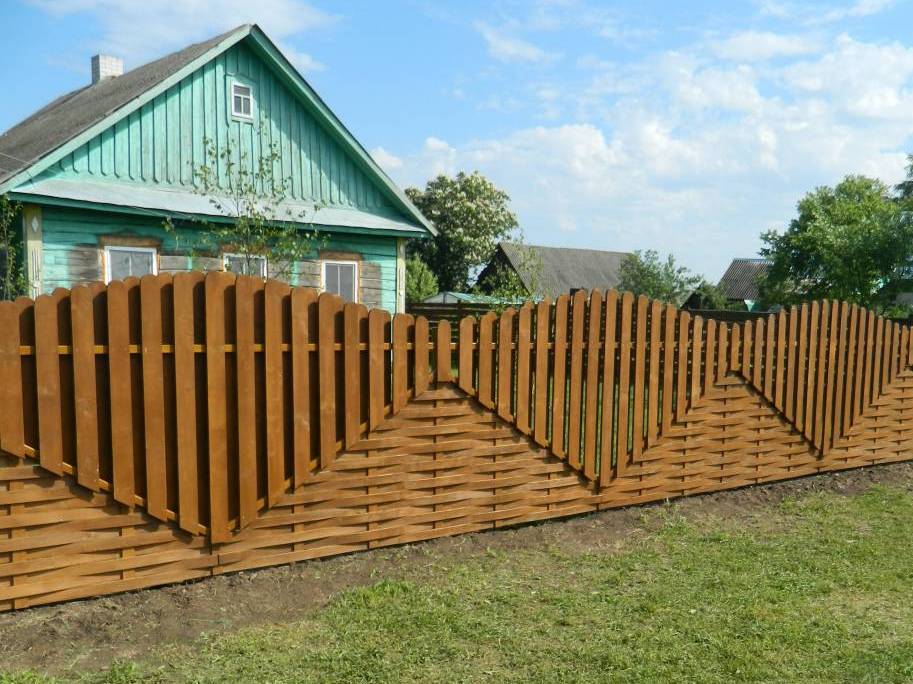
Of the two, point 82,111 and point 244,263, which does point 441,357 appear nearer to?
point 244,263

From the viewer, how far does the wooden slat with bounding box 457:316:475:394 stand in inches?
197

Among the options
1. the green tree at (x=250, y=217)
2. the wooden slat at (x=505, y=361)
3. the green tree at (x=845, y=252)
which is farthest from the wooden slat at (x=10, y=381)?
the green tree at (x=845, y=252)

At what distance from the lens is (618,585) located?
4.47 m

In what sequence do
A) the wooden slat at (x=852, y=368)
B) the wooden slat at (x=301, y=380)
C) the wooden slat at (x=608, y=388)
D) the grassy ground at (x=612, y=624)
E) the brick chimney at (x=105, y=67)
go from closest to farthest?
the grassy ground at (x=612, y=624)
the wooden slat at (x=301, y=380)
the wooden slat at (x=608, y=388)
the wooden slat at (x=852, y=368)
the brick chimney at (x=105, y=67)

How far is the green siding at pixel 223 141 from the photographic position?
11016mm

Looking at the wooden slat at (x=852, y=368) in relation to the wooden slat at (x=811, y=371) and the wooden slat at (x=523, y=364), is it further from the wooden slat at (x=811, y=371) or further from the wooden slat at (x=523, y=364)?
the wooden slat at (x=523, y=364)

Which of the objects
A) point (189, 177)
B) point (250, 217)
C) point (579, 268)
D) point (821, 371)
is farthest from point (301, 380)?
point (579, 268)

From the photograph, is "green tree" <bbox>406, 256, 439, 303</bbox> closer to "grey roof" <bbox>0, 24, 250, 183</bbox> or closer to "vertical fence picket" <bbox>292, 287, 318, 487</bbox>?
"grey roof" <bbox>0, 24, 250, 183</bbox>

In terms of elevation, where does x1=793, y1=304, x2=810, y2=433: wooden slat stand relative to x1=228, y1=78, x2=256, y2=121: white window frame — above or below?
below

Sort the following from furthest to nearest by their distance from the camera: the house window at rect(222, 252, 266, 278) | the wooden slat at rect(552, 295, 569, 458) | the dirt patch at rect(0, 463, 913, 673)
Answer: the house window at rect(222, 252, 266, 278) → the wooden slat at rect(552, 295, 569, 458) → the dirt patch at rect(0, 463, 913, 673)

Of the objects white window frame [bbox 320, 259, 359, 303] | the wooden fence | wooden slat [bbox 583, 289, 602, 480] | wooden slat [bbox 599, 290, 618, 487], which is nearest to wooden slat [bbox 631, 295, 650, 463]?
the wooden fence

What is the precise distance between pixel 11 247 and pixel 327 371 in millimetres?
8295

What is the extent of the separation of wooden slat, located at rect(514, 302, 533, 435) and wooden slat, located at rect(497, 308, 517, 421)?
0.07 m

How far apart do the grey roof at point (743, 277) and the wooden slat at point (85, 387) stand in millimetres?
63395
